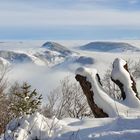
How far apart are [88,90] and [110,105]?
1.20m

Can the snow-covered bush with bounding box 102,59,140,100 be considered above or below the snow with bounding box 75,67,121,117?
below

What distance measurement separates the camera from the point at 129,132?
7.97 m

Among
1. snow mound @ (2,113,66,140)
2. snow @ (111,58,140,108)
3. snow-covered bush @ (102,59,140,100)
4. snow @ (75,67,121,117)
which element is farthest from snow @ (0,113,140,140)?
snow-covered bush @ (102,59,140,100)

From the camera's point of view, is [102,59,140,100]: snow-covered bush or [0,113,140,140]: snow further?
[102,59,140,100]: snow-covered bush

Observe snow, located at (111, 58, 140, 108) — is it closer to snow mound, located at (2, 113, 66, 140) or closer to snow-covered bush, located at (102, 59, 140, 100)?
snow mound, located at (2, 113, 66, 140)

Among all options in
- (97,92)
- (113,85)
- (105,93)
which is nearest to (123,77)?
(105,93)

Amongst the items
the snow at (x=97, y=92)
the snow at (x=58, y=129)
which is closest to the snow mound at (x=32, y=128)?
the snow at (x=58, y=129)

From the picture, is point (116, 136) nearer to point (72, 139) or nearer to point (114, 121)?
point (72, 139)

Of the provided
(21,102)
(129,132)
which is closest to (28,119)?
(129,132)

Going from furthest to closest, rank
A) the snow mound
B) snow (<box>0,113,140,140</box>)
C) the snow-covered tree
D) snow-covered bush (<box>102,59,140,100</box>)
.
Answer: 1. snow-covered bush (<box>102,59,140,100</box>)
2. the snow-covered tree
3. the snow mound
4. snow (<box>0,113,140,140</box>)

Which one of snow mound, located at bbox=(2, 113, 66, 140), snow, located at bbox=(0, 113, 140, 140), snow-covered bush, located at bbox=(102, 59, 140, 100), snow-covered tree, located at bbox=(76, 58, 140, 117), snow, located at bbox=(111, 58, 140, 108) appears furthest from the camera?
snow-covered bush, located at bbox=(102, 59, 140, 100)

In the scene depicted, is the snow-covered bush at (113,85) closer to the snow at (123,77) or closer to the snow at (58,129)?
the snow at (123,77)

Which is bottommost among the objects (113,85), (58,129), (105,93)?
(113,85)

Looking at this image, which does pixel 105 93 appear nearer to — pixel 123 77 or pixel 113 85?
pixel 123 77
